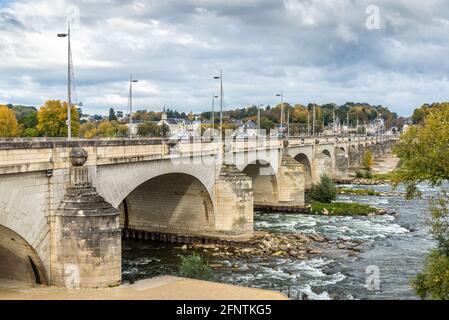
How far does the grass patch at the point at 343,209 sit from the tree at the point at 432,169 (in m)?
31.4

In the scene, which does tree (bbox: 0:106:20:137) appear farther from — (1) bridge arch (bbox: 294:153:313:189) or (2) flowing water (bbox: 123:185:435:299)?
(1) bridge arch (bbox: 294:153:313:189)

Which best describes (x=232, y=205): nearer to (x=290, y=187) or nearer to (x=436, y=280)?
(x=290, y=187)

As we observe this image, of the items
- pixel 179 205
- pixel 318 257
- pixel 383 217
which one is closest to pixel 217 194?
pixel 179 205

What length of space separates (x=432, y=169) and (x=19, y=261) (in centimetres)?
1627

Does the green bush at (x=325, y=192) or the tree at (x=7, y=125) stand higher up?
the tree at (x=7, y=125)

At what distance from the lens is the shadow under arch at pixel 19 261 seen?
70.4 feet

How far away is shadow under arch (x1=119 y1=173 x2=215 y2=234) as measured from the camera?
129 ft

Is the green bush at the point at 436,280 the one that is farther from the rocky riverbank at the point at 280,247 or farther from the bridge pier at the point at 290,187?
the bridge pier at the point at 290,187

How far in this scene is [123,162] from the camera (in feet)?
90.3

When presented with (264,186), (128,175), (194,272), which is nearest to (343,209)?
(264,186)

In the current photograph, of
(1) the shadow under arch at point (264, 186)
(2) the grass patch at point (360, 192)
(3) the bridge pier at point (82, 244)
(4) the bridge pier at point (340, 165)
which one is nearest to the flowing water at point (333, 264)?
(3) the bridge pier at point (82, 244)

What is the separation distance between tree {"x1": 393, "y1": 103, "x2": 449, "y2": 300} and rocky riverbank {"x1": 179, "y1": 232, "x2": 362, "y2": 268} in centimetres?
1537

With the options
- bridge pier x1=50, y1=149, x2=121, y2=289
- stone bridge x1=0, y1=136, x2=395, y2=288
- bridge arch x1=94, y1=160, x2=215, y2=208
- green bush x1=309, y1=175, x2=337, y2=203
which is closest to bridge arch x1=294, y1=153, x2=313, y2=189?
green bush x1=309, y1=175, x2=337, y2=203
